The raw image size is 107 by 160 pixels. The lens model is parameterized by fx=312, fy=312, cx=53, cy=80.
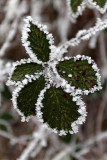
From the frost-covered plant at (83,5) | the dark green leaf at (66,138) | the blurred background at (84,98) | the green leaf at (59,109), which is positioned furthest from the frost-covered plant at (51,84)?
the dark green leaf at (66,138)

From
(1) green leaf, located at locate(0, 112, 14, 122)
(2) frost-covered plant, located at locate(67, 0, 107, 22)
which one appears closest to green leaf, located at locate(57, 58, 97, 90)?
(2) frost-covered plant, located at locate(67, 0, 107, 22)

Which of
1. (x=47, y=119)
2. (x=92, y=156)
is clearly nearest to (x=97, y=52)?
(x=92, y=156)

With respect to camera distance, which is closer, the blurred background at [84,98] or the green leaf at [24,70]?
the green leaf at [24,70]

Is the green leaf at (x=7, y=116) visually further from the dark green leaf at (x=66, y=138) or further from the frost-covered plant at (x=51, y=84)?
the frost-covered plant at (x=51, y=84)

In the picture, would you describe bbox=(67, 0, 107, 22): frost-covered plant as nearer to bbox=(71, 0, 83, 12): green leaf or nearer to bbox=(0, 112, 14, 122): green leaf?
bbox=(71, 0, 83, 12): green leaf

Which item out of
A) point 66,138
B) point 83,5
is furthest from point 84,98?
point 83,5

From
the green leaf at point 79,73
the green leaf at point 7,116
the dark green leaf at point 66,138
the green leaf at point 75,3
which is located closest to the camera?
the green leaf at point 79,73

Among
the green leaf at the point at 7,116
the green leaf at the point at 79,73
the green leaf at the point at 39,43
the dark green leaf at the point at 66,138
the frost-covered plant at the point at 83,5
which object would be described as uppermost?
the green leaf at the point at 7,116

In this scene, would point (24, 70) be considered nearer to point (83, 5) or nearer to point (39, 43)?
point (39, 43)
